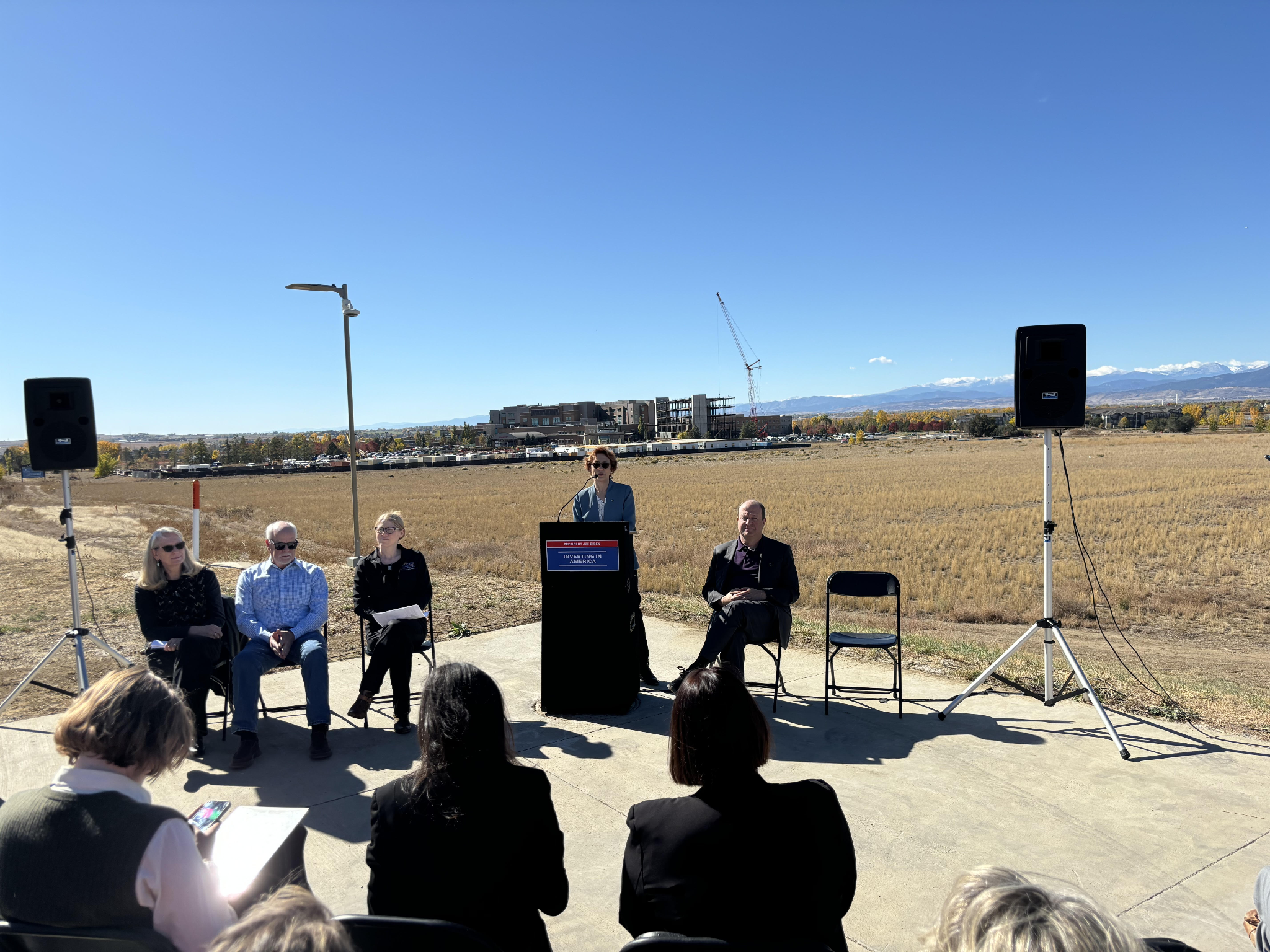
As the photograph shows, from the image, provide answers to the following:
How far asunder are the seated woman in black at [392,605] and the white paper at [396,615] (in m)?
0.02

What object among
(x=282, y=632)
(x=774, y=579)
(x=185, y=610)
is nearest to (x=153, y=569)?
(x=185, y=610)

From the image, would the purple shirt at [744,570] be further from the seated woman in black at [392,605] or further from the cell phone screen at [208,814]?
the cell phone screen at [208,814]

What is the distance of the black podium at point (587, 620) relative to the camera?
20.2 ft

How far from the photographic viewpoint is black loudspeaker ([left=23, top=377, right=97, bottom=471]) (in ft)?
21.3

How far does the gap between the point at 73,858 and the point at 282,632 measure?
3909 mm

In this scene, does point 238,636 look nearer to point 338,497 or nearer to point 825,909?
point 825,909

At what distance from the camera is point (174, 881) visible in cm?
198

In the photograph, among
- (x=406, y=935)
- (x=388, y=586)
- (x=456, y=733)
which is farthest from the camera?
(x=388, y=586)

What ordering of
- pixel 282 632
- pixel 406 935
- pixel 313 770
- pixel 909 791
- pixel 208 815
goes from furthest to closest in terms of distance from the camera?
pixel 282 632 → pixel 313 770 → pixel 909 791 → pixel 208 815 → pixel 406 935

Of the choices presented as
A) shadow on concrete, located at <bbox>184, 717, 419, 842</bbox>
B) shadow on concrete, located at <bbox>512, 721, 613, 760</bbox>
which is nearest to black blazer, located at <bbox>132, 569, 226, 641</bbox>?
shadow on concrete, located at <bbox>184, 717, 419, 842</bbox>

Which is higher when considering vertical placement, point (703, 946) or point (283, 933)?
point (283, 933)

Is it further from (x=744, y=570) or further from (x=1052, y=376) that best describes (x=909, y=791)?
(x=1052, y=376)

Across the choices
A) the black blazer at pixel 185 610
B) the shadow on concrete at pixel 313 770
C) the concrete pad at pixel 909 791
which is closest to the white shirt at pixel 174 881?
the concrete pad at pixel 909 791

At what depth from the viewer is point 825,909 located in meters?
2.17
